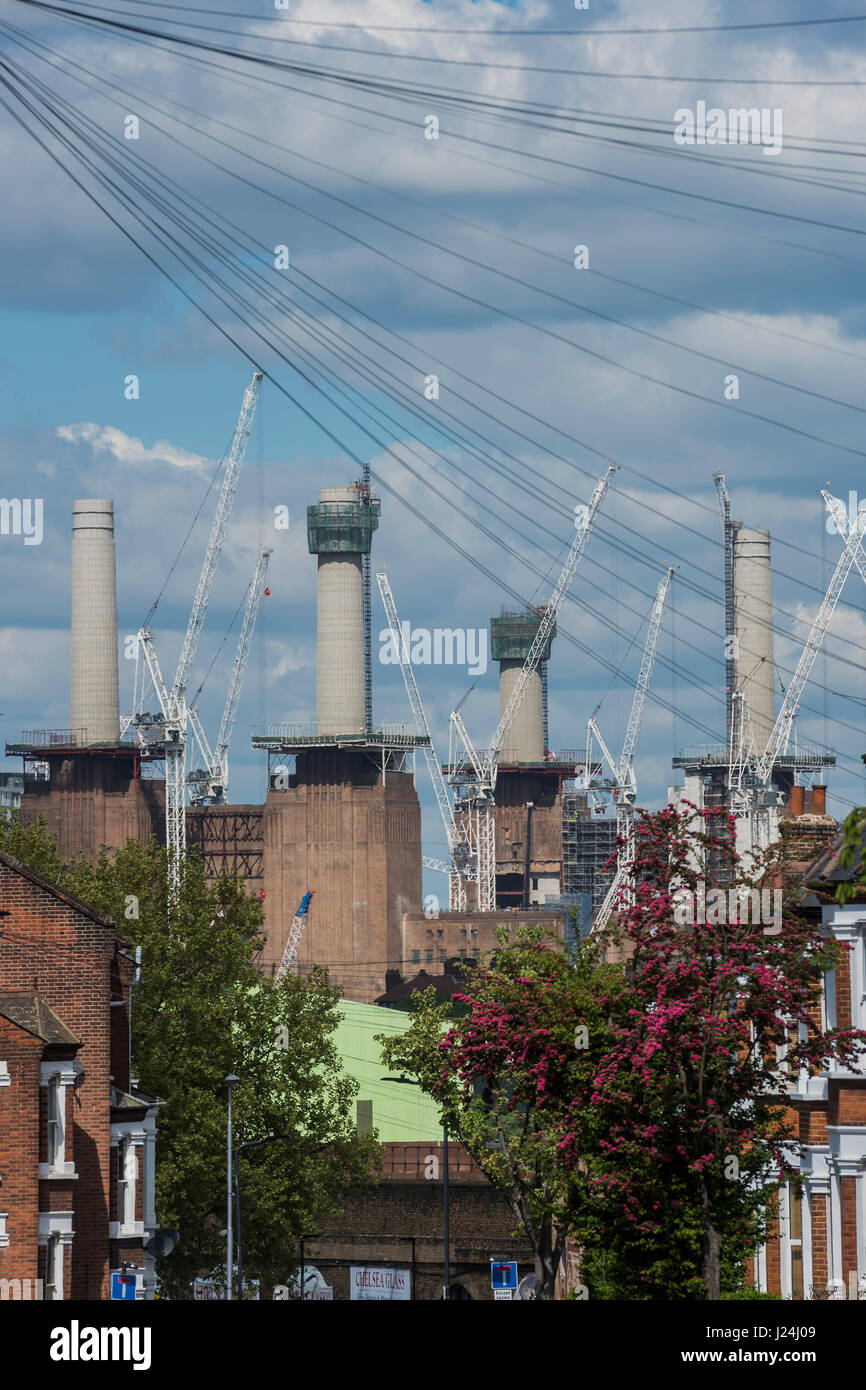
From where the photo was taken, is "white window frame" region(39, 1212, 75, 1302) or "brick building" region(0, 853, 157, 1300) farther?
"white window frame" region(39, 1212, 75, 1302)

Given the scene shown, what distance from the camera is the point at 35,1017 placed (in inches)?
1992

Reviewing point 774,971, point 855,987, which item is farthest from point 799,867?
point 774,971

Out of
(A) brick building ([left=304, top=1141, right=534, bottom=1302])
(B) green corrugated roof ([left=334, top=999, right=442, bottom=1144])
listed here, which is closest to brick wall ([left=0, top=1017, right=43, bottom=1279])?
(A) brick building ([left=304, top=1141, right=534, bottom=1302])

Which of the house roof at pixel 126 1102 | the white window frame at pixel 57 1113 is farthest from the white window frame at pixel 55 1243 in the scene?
the house roof at pixel 126 1102

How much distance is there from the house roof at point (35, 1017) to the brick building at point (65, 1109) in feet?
0.15

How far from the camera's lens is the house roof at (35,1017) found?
163 ft

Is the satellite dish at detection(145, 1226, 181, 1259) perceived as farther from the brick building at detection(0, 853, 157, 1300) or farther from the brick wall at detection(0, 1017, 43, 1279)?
the brick wall at detection(0, 1017, 43, 1279)

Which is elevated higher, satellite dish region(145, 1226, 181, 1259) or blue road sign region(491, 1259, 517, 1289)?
satellite dish region(145, 1226, 181, 1259)

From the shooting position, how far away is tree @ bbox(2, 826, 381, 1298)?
235ft

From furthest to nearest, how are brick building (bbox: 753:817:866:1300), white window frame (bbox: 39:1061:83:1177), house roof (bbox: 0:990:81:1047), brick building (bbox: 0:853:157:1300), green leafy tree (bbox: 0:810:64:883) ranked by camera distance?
1. green leafy tree (bbox: 0:810:64:883)
2. house roof (bbox: 0:990:81:1047)
3. white window frame (bbox: 39:1061:83:1177)
4. brick building (bbox: 0:853:157:1300)
5. brick building (bbox: 753:817:866:1300)
